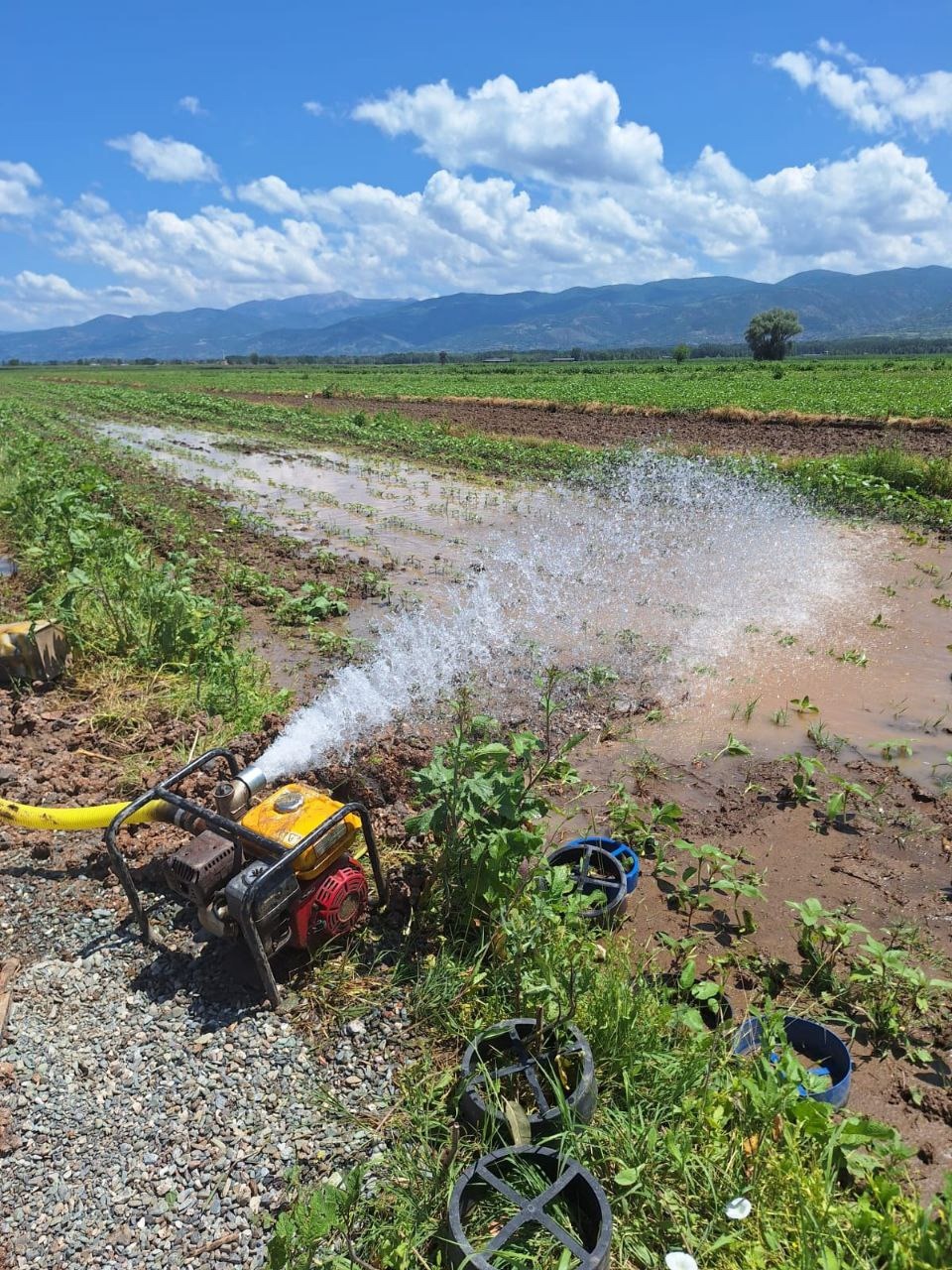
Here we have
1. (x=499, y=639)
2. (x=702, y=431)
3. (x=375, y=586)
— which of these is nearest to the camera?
(x=499, y=639)

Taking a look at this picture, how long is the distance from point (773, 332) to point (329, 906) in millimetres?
78431

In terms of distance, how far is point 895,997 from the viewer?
3008 mm

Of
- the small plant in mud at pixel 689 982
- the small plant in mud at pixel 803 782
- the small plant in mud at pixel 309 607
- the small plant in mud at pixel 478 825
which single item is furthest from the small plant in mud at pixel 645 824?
the small plant in mud at pixel 309 607

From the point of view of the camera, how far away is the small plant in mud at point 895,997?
290cm

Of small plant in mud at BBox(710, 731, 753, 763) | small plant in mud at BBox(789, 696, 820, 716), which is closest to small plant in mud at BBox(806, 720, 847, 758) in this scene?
small plant in mud at BBox(789, 696, 820, 716)

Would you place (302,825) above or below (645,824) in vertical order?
above

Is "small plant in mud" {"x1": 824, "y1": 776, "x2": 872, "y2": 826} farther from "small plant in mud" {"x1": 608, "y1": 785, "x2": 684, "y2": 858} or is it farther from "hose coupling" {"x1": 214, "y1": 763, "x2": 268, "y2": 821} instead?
"hose coupling" {"x1": 214, "y1": 763, "x2": 268, "y2": 821}

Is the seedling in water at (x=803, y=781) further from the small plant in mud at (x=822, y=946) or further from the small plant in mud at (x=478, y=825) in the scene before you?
the small plant in mud at (x=478, y=825)

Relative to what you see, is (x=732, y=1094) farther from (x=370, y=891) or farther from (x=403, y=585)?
(x=403, y=585)

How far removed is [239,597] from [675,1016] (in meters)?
6.84

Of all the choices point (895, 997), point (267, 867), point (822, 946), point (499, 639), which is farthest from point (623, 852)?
point (499, 639)

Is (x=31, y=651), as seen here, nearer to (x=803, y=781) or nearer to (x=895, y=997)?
(x=803, y=781)

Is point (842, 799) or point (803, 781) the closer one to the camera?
point (842, 799)

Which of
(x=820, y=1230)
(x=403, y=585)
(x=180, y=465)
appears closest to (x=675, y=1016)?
(x=820, y=1230)
